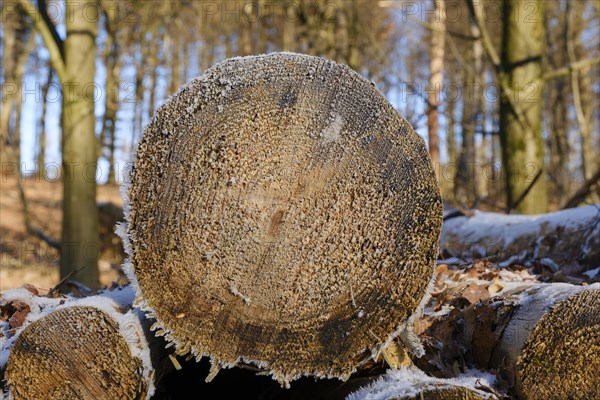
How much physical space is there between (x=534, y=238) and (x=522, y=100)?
3.38m

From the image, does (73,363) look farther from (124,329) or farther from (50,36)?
(50,36)

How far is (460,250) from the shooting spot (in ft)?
12.5

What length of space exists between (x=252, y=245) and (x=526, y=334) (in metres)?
1.00

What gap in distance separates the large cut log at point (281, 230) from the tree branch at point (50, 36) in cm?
446

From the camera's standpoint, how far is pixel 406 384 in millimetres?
1688

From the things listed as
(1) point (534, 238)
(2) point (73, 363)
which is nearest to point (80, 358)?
(2) point (73, 363)

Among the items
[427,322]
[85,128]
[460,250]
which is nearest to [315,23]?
[85,128]

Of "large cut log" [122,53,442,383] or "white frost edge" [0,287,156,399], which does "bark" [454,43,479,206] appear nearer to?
"large cut log" [122,53,442,383]

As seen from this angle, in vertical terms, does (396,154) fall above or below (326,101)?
below

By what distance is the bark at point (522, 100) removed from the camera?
6.35m

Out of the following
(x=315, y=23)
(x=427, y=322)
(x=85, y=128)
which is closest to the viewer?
(x=427, y=322)

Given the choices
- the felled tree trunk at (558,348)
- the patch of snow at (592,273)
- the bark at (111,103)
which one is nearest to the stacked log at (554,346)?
the felled tree trunk at (558,348)

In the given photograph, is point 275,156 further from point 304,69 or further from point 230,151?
point 304,69

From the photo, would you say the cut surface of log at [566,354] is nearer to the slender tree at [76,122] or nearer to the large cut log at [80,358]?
the large cut log at [80,358]
